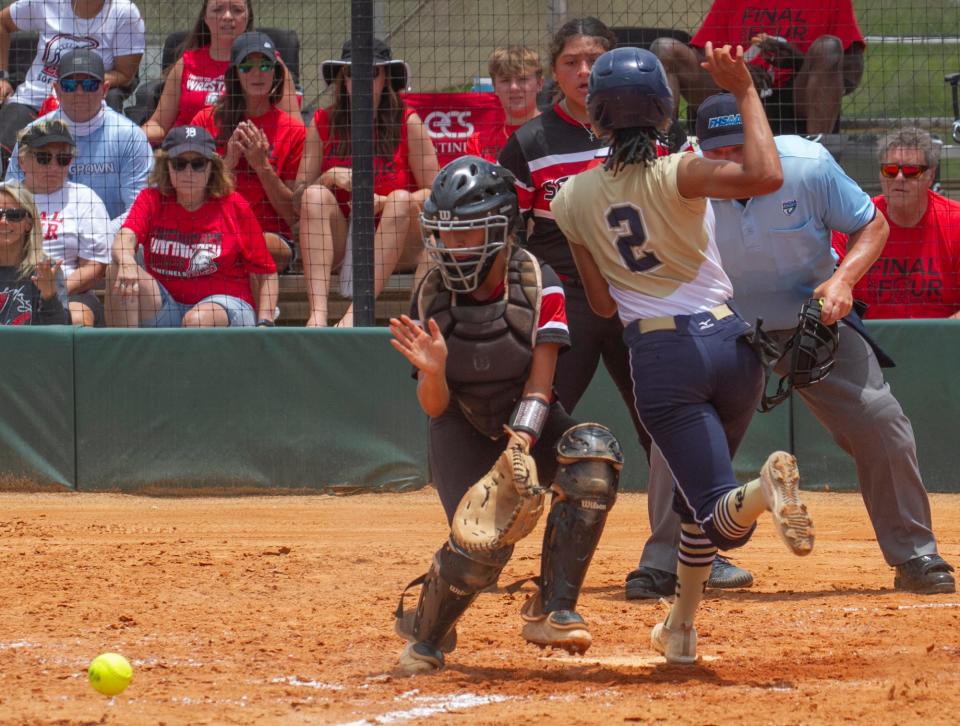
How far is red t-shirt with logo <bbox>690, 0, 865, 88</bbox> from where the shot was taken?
8781 mm

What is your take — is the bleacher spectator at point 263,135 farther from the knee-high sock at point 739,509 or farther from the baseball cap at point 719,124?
the knee-high sock at point 739,509

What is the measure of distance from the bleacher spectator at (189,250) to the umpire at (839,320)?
3.58 m

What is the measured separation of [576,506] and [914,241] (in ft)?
14.9

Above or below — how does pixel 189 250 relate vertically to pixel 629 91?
below

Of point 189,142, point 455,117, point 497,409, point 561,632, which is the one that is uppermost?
point 455,117

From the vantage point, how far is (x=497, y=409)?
4.12 m

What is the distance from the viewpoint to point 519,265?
13.5ft

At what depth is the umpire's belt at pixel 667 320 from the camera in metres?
3.90

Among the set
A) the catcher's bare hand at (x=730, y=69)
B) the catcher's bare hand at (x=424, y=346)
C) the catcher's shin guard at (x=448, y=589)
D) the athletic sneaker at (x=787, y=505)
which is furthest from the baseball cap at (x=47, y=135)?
the athletic sneaker at (x=787, y=505)

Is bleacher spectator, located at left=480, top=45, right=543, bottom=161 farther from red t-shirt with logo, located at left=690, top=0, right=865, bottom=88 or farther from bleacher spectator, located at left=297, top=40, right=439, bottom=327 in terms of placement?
red t-shirt with logo, located at left=690, top=0, right=865, bottom=88

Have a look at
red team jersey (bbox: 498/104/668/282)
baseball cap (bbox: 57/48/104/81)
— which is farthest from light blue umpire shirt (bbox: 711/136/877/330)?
baseball cap (bbox: 57/48/104/81)

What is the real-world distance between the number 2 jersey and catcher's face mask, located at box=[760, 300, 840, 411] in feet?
2.81

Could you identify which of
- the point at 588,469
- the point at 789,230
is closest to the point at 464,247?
the point at 588,469

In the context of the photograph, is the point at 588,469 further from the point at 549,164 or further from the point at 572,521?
the point at 549,164
